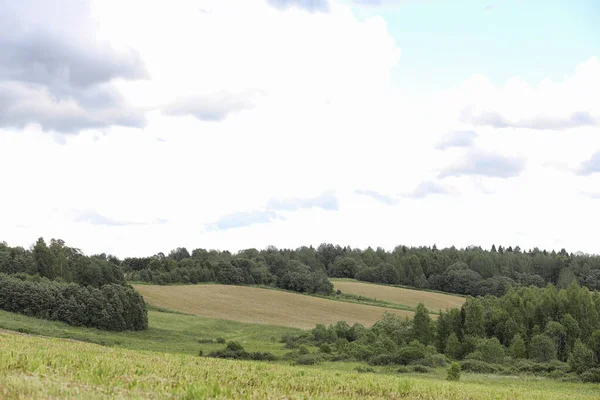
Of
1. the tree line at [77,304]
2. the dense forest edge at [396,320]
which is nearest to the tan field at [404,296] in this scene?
the dense forest edge at [396,320]

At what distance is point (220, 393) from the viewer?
52.5ft

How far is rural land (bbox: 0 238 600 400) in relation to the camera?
2070cm

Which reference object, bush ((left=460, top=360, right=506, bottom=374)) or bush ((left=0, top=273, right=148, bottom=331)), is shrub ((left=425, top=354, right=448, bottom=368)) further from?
bush ((left=0, top=273, right=148, bottom=331))

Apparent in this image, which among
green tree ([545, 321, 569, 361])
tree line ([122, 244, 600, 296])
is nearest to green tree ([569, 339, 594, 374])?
green tree ([545, 321, 569, 361])

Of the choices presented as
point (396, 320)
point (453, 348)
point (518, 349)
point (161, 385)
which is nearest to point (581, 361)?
point (518, 349)

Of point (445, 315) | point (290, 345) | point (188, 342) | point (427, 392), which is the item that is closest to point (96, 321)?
point (188, 342)

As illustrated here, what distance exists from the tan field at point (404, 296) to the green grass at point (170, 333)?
43.3 m

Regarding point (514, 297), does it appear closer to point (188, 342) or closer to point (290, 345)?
point (290, 345)

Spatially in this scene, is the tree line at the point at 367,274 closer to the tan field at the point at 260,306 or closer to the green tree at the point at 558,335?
the tan field at the point at 260,306

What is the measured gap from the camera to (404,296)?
484ft

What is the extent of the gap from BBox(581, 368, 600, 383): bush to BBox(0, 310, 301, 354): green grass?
3153cm

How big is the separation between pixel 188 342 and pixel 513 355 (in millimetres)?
38156

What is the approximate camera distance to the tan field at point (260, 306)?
4562 inches

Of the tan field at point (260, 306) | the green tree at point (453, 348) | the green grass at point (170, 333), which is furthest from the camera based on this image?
the tan field at point (260, 306)
